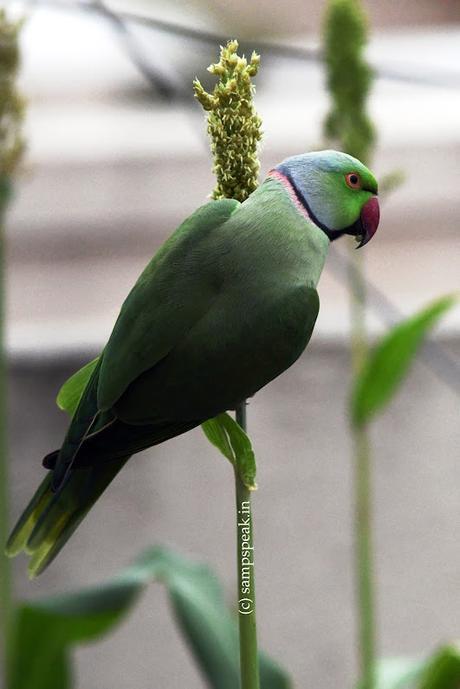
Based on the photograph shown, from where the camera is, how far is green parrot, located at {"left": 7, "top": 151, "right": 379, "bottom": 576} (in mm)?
179

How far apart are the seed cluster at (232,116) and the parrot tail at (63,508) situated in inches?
2.5

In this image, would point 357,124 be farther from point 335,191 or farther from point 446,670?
point 335,191

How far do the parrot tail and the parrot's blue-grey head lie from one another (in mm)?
63

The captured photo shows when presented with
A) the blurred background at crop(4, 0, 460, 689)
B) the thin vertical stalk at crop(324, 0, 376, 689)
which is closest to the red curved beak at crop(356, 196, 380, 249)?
the thin vertical stalk at crop(324, 0, 376, 689)

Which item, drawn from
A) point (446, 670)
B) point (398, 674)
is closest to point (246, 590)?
point (446, 670)

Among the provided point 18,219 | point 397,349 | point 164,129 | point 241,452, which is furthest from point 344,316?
point 241,452

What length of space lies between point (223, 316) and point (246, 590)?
5 cm

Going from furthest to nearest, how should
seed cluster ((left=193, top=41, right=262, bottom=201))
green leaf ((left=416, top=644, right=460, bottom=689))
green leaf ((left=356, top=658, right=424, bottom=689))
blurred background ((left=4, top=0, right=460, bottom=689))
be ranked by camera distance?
blurred background ((left=4, top=0, right=460, bottom=689)), green leaf ((left=356, top=658, right=424, bottom=689)), green leaf ((left=416, top=644, right=460, bottom=689)), seed cluster ((left=193, top=41, right=262, bottom=201))

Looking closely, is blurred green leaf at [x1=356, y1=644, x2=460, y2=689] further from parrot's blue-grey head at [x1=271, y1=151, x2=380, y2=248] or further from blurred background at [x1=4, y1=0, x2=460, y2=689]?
parrot's blue-grey head at [x1=271, y1=151, x2=380, y2=248]

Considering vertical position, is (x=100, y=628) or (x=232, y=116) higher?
(x=232, y=116)

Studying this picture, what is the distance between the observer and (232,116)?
18 centimetres

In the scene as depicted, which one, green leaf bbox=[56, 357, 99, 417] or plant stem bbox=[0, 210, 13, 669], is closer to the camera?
green leaf bbox=[56, 357, 99, 417]

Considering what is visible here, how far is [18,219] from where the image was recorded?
127 centimetres

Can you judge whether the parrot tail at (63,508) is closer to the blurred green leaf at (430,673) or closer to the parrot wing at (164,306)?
the parrot wing at (164,306)
